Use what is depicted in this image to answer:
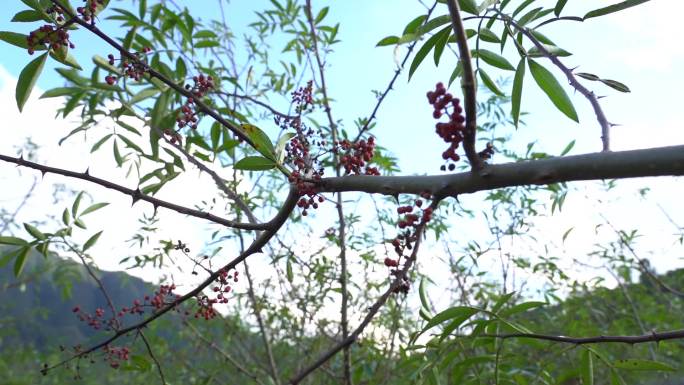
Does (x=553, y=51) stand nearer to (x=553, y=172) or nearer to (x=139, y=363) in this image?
(x=553, y=172)

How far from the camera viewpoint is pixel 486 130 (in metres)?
2.83

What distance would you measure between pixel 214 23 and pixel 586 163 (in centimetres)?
284

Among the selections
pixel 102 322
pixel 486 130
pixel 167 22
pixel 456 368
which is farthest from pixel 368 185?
pixel 486 130

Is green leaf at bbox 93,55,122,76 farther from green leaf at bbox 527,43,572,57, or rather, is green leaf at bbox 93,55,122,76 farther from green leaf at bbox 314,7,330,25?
green leaf at bbox 314,7,330,25

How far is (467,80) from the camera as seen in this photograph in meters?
0.62

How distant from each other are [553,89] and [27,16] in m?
0.92

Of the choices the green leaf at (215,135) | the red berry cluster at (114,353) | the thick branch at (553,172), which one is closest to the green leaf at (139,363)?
the red berry cluster at (114,353)

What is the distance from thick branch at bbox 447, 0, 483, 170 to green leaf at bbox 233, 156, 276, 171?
369mm

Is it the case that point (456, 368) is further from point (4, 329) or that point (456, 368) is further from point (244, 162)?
point (4, 329)

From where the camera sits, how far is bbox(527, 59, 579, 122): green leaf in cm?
87

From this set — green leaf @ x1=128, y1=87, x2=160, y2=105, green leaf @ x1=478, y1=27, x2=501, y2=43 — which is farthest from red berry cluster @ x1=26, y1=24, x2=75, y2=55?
green leaf @ x1=478, y1=27, x2=501, y2=43

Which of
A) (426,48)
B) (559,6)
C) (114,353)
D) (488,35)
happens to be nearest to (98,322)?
(114,353)

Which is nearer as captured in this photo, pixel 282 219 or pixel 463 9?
pixel 463 9

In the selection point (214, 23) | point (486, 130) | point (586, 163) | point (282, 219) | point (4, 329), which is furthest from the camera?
point (4, 329)
